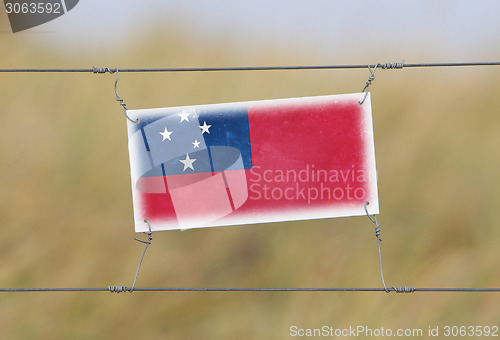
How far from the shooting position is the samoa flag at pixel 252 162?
1.67m

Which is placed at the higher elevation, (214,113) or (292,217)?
(214,113)

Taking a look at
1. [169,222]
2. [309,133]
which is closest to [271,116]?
[309,133]

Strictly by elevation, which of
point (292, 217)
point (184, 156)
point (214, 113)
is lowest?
point (292, 217)

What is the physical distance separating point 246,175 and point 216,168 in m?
0.09

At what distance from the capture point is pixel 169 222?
5.53ft

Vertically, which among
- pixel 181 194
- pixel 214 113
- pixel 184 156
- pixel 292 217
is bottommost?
pixel 292 217

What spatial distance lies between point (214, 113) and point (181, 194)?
0.26 metres

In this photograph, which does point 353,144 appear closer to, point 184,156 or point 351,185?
point 351,185

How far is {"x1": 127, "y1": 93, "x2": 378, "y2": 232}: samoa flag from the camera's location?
1.67m

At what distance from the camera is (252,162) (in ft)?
5.52

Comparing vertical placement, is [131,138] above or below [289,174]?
above

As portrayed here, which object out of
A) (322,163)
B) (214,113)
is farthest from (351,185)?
(214,113)

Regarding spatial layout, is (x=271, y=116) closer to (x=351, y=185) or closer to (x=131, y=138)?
(x=351, y=185)

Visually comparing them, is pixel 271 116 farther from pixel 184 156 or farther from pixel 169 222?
pixel 169 222
